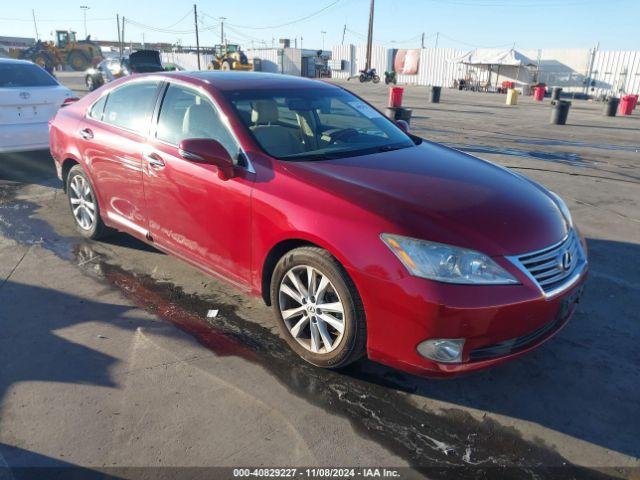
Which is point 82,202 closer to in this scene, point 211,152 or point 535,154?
point 211,152

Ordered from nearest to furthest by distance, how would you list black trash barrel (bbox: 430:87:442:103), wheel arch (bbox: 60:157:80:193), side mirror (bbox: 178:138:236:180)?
side mirror (bbox: 178:138:236:180) < wheel arch (bbox: 60:157:80:193) < black trash barrel (bbox: 430:87:442:103)

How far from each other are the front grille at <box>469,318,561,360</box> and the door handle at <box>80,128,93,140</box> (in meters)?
3.81

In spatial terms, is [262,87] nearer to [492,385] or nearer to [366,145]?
[366,145]

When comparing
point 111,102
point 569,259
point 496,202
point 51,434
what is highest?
point 111,102

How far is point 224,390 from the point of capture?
284cm

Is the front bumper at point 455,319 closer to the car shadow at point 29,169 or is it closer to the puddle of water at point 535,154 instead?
the car shadow at point 29,169

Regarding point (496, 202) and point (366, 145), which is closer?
point (496, 202)

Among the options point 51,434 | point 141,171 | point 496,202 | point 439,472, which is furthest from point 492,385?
point 141,171

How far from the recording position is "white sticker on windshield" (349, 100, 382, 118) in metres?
4.30

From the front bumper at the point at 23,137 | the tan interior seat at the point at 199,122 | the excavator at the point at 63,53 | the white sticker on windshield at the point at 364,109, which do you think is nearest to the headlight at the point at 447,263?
the tan interior seat at the point at 199,122

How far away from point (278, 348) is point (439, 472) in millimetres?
1325

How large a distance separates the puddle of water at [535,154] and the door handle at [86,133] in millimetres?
7847

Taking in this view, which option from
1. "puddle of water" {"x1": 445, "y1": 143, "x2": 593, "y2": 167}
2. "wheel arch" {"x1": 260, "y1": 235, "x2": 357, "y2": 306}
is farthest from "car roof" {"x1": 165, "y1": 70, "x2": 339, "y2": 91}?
"puddle of water" {"x1": 445, "y1": 143, "x2": 593, "y2": 167}

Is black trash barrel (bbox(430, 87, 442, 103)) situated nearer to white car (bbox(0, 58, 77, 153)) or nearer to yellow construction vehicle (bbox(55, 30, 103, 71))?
white car (bbox(0, 58, 77, 153))
